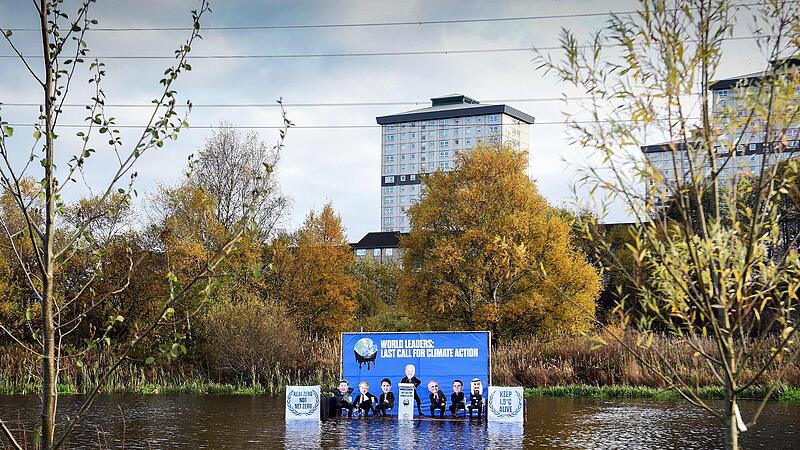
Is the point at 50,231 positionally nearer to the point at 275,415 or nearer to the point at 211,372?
the point at 275,415

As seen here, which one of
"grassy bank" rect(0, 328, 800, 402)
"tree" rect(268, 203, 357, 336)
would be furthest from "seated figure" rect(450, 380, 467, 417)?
"tree" rect(268, 203, 357, 336)

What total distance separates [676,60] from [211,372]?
3229 cm

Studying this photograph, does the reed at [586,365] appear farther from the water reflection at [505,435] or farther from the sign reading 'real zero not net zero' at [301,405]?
the sign reading 'real zero not net zero' at [301,405]

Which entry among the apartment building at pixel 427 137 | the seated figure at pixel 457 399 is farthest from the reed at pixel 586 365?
the apartment building at pixel 427 137

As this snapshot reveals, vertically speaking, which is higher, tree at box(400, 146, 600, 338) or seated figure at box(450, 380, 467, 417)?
tree at box(400, 146, 600, 338)

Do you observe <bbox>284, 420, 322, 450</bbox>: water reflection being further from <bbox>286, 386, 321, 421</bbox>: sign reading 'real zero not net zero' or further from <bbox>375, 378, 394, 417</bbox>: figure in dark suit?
<bbox>375, 378, 394, 417</bbox>: figure in dark suit

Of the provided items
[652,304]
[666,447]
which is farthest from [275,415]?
[652,304]

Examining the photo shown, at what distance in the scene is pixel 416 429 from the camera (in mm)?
19828

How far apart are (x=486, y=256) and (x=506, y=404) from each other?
782 inches

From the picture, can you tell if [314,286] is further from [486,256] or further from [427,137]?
[427,137]

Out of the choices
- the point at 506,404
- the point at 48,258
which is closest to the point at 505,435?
the point at 506,404

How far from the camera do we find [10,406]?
82.4 feet

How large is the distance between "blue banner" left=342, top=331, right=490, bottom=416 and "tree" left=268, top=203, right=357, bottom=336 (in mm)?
22927

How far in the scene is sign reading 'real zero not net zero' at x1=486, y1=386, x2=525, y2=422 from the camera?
20.8 metres
